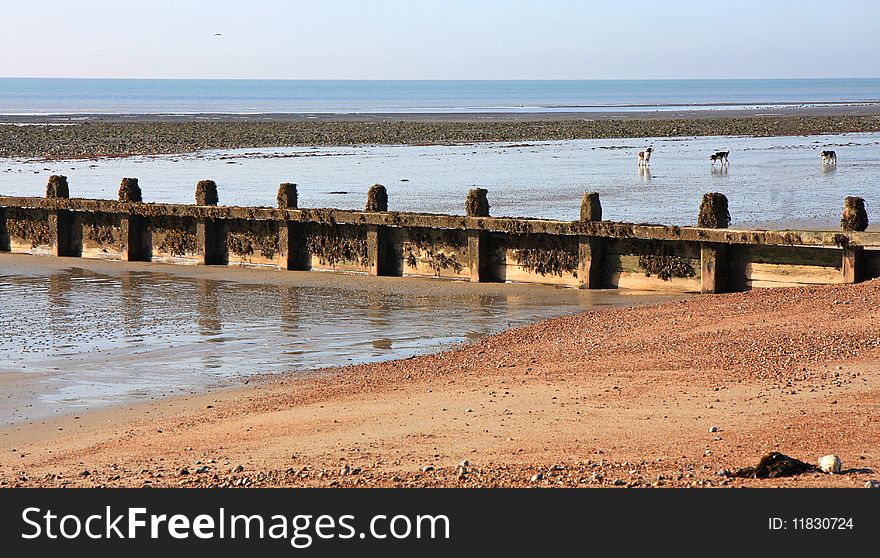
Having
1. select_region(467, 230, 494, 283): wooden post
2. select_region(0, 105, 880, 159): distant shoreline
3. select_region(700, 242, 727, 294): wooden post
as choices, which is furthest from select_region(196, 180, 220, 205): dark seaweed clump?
select_region(0, 105, 880, 159): distant shoreline

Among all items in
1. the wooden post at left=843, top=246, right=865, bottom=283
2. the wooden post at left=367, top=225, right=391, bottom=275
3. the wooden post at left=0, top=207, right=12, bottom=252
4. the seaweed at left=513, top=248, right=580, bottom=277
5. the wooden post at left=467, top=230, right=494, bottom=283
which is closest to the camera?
the wooden post at left=843, top=246, right=865, bottom=283

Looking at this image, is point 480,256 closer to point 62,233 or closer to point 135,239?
point 135,239

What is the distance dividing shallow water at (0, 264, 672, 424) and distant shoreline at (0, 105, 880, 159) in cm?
3749

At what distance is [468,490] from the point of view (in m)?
8.17

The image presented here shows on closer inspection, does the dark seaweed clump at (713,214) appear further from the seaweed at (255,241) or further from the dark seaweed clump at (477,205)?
the seaweed at (255,241)

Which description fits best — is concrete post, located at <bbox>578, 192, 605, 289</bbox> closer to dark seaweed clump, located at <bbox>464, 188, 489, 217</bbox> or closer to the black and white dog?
Answer: dark seaweed clump, located at <bbox>464, 188, 489, 217</bbox>

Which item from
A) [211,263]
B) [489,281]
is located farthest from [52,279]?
[489,281]

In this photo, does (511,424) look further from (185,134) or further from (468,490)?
(185,134)

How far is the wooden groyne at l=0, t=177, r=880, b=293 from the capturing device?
59.5 ft

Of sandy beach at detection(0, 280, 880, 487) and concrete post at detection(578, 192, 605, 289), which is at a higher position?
concrete post at detection(578, 192, 605, 289)

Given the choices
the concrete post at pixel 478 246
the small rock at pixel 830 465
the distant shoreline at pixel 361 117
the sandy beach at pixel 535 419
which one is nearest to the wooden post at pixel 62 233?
the concrete post at pixel 478 246

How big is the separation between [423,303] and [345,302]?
1114 mm

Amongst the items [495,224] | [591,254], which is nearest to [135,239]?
[495,224]

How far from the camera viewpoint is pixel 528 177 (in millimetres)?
43469
